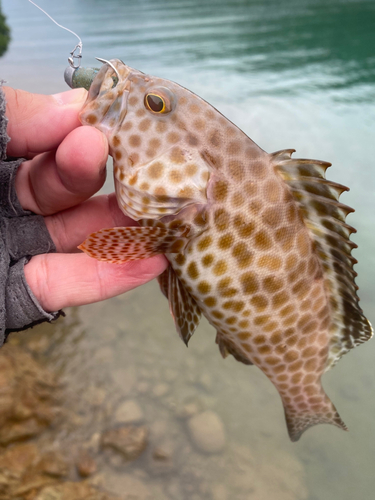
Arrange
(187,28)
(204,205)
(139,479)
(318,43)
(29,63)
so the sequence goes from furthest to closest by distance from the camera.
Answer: (187,28), (318,43), (29,63), (139,479), (204,205)

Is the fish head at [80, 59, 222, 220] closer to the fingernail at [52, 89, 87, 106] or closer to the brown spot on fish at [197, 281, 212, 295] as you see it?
the fingernail at [52, 89, 87, 106]

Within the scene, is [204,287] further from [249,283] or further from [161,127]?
[161,127]

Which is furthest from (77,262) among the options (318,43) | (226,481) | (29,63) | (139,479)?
(318,43)

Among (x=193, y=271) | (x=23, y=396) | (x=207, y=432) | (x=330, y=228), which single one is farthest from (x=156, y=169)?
(x=207, y=432)

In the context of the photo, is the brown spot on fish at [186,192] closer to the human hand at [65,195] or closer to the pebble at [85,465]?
the human hand at [65,195]

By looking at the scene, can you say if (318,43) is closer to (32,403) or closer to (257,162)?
(257,162)

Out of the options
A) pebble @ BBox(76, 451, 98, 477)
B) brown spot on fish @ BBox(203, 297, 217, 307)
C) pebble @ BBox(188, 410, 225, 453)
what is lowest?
pebble @ BBox(76, 451, 98, 477)

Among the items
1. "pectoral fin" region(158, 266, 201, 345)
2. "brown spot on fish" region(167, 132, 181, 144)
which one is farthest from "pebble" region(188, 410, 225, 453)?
"brown spot on fish" region(167, 132, 181, 144)

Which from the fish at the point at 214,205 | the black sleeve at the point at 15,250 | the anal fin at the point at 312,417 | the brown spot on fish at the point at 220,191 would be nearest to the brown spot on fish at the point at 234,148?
the fish at the point at 214,205
